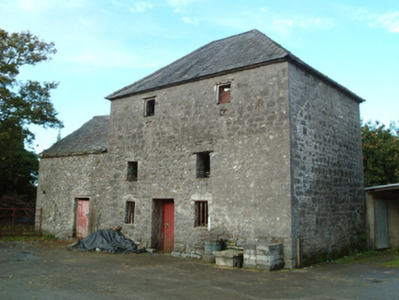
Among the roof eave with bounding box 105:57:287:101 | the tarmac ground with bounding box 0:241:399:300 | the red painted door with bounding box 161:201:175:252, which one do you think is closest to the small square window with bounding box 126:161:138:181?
the red painted door with bounding box 161:201:175:252

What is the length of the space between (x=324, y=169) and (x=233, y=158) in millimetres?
3179

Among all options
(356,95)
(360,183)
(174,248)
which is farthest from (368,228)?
(174,248)

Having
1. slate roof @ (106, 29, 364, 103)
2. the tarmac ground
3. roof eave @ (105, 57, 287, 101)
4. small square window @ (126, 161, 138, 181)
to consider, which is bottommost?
the tarmac ground

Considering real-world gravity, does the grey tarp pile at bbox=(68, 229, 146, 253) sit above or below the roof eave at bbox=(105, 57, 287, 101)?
below

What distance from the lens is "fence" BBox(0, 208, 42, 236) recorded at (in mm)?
18798

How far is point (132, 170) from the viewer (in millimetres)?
15484

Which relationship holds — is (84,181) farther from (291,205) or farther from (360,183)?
(360,183)

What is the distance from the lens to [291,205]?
10.6m

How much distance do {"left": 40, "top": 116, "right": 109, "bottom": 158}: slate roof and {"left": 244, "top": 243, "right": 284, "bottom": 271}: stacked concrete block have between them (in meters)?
9.00

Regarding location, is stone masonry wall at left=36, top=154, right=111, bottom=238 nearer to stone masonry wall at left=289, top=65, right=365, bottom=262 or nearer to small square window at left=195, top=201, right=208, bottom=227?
small square window at left=195, top=201, right=208, bottom=227

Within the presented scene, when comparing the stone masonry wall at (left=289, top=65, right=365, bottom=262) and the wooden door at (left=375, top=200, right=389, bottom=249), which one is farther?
the wooden door at (left=375, top=200, right=389, bottom=249)

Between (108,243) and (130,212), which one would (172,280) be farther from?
(130,212)

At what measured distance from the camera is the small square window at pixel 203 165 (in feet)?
43.3

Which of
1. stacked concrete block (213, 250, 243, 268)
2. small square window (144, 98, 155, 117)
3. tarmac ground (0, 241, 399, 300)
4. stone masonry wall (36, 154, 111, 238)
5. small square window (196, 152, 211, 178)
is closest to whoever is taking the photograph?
tarmac ground (0, 241, 399, 300)
